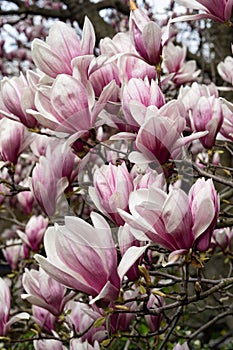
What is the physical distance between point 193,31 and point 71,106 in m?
3.18

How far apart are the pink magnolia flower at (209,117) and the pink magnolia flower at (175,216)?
0.31 meters

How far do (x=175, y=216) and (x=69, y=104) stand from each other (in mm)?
271

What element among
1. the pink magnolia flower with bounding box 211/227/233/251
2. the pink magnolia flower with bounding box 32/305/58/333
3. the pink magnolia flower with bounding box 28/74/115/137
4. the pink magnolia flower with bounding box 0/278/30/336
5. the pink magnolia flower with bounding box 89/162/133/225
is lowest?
the pink magnolia flower with bounding box 211/227/233/251

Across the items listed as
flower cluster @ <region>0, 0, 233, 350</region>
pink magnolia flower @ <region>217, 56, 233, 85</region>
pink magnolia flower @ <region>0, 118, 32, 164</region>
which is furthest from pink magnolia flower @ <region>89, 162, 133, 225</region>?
pink magnolia flower @ <region>217, 56, 233, 85</region>

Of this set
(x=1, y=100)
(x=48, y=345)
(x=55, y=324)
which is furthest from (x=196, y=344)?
(x=1, y=100)

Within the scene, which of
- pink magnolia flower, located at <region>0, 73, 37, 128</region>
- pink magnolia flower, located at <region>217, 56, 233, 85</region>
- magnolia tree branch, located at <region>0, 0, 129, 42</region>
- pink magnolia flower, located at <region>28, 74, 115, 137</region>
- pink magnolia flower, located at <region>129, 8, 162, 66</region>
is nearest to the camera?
pink magnolia flower, located at <region>28, 74, 115, 137</region>

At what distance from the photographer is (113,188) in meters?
0.81

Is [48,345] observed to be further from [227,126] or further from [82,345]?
[227,126]

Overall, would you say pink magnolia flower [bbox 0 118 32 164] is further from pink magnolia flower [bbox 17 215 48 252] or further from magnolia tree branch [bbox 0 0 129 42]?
magnolia tree branch [bbox 0 0 129 42]

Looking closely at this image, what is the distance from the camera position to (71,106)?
34.1 inches

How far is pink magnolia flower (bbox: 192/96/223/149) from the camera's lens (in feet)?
3.43

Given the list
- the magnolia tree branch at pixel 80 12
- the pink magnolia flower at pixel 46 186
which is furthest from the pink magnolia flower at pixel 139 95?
the magnolia tree branch at pixel 80 12

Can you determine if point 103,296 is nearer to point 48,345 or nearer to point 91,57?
point 91,57

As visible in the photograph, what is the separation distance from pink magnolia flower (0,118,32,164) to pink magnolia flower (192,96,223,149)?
1.25 ft
